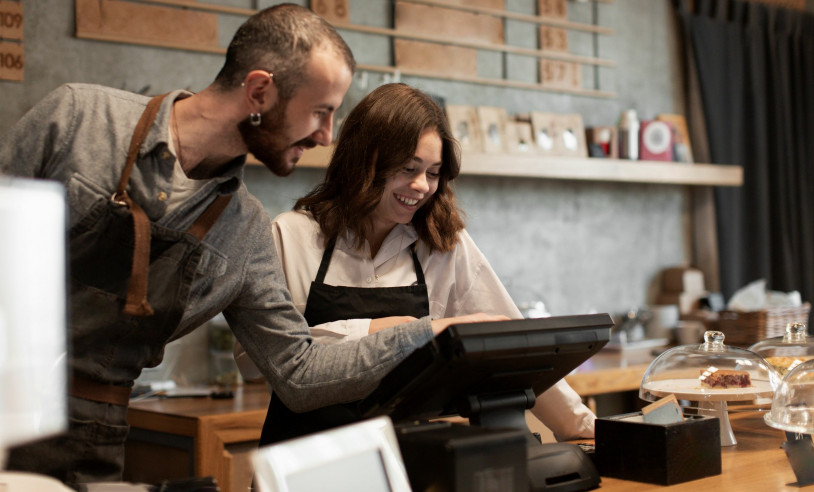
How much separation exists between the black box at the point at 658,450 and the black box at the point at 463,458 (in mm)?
370

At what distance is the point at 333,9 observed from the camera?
3.93 meters

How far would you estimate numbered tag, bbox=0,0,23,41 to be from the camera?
3178 millimetres

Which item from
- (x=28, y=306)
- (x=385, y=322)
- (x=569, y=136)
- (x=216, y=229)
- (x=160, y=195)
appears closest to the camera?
(x=28, y=306)

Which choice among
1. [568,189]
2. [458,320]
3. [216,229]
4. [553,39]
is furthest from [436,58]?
[458,320]

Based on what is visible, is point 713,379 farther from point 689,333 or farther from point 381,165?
point 689,333

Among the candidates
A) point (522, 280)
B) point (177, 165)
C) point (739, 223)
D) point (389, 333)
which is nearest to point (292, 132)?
point (177, 165)

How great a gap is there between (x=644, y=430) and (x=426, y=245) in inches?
32.0

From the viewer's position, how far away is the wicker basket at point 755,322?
436 centimetres

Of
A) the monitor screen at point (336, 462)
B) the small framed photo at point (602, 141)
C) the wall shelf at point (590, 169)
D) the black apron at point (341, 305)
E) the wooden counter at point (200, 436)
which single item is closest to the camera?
the monitor screen at point (336, 462)

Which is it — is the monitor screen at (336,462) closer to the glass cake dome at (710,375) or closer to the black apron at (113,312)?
the black apron at (113,312)

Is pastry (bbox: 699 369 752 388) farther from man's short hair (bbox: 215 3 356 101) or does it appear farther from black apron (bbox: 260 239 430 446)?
man's short hair (bbox: 215 3 356 101)

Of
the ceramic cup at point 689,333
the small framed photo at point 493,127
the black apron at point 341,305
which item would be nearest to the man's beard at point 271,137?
the black apron at point 341,305

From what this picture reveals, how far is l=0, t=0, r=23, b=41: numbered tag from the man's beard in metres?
1.99

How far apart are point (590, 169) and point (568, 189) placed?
33 centimetres
